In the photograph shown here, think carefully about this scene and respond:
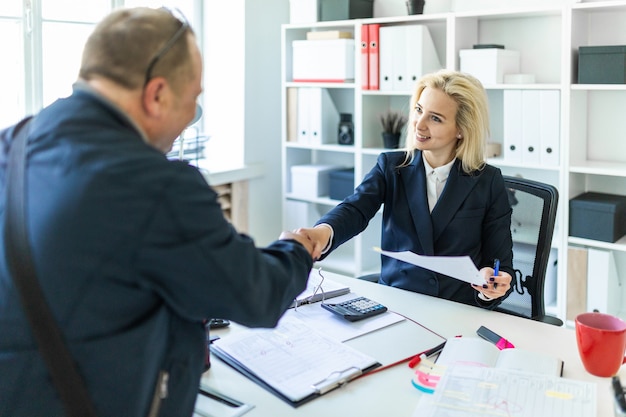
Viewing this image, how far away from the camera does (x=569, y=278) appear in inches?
126

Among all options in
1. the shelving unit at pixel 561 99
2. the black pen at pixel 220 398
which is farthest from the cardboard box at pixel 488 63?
the black pen at pixel 220 398

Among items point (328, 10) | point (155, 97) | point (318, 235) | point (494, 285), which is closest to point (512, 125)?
point (328, 10)

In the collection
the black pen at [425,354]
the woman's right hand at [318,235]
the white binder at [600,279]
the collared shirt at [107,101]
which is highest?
the collared shirt at [107,101]

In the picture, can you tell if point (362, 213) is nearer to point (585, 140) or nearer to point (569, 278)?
point (569, 278)

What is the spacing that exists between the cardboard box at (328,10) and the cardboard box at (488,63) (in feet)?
2.38

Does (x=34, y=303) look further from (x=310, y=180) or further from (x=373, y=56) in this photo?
(x=310, y=180)

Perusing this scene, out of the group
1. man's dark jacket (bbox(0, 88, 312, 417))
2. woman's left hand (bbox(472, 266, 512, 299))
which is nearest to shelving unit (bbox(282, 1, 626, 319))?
woman's left hand (bbox(472, 266, 512, 299))

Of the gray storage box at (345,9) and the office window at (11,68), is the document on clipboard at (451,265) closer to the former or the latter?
the office window at (11,68)

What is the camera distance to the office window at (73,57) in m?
3.22

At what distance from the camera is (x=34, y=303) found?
3.39 feet

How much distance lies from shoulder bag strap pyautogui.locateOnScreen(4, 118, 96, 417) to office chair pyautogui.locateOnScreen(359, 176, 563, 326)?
1477mm

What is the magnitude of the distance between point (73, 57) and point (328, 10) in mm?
1389

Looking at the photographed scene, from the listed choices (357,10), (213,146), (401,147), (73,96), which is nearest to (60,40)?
(213,146)

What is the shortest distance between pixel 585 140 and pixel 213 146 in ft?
6.92
